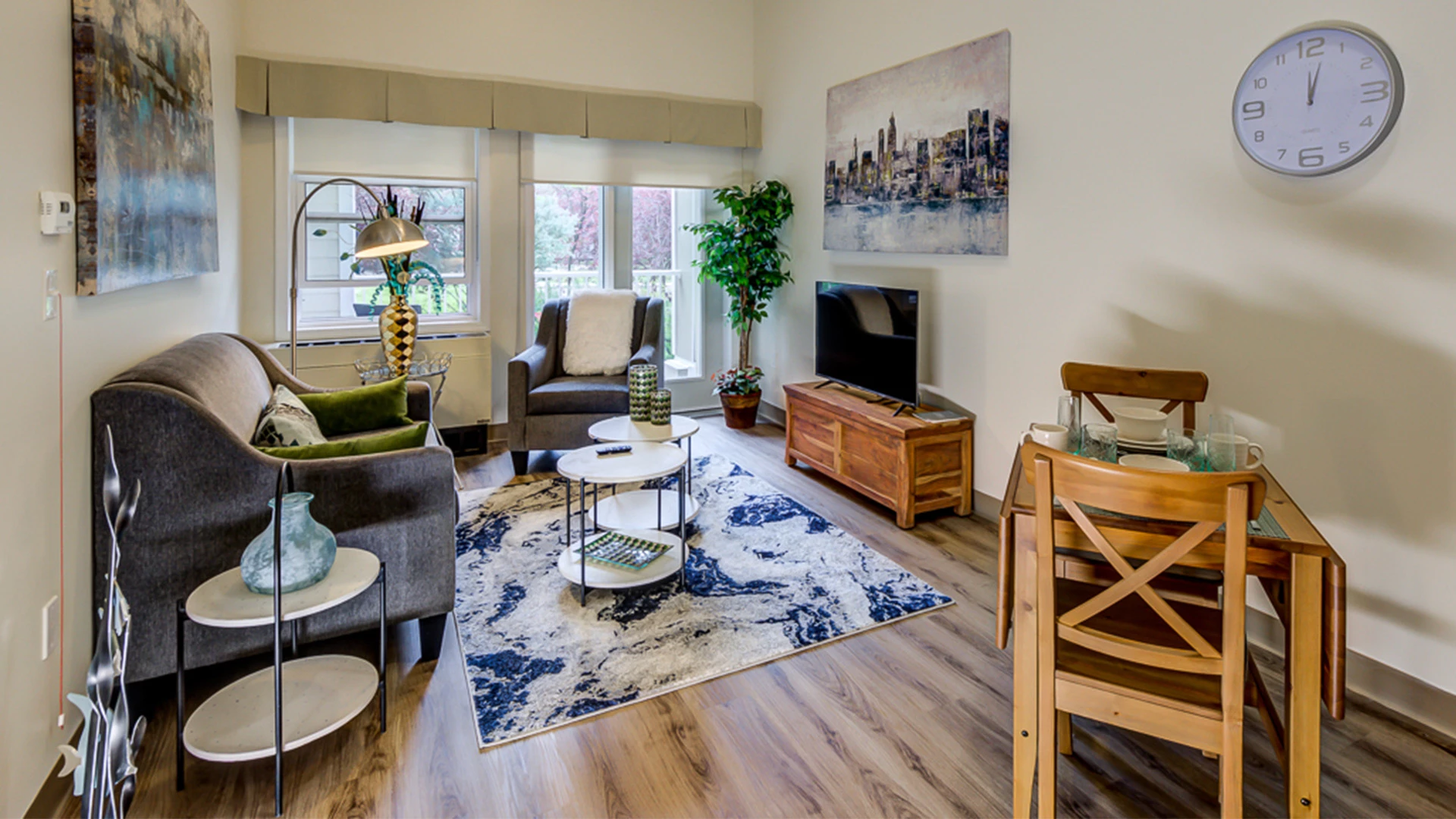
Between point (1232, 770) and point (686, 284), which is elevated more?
point (686, 284)

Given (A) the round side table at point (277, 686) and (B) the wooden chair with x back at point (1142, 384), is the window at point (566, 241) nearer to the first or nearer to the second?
(A) the round side table at point (277, 686)

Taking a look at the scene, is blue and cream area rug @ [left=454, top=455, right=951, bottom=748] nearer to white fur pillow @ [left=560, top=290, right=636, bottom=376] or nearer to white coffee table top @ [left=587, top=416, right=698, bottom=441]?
white coffee table top @ [left=587, top=416, right=698, bottom=441]

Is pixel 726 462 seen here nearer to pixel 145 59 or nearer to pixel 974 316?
pixel 974 316

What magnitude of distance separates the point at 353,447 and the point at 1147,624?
218 cm

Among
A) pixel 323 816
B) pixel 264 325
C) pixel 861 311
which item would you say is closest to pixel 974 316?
pixel 861 311

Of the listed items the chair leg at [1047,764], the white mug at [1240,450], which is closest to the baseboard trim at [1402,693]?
the white mug at [1240,450]

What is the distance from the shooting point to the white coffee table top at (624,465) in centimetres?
280

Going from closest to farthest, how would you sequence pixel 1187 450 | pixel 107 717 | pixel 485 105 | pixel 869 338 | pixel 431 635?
pixel 107 717
pixel 1187 450
pixel 431 635
pixel 869 338
pixel 485 105

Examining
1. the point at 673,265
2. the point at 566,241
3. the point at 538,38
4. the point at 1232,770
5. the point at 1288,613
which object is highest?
the point at 538,38

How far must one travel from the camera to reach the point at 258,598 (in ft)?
5.98

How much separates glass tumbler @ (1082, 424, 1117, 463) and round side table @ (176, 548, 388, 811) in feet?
6.08

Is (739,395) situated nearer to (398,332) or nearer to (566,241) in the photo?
(566,241)

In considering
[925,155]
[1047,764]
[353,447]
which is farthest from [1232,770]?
[925,155]

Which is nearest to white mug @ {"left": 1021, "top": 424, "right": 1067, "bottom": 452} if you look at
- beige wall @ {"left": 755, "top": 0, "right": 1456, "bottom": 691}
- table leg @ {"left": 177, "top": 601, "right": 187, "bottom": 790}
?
beige wall @ {"left": 755, "top": 0, "right": 1456, "bottom": 691}
